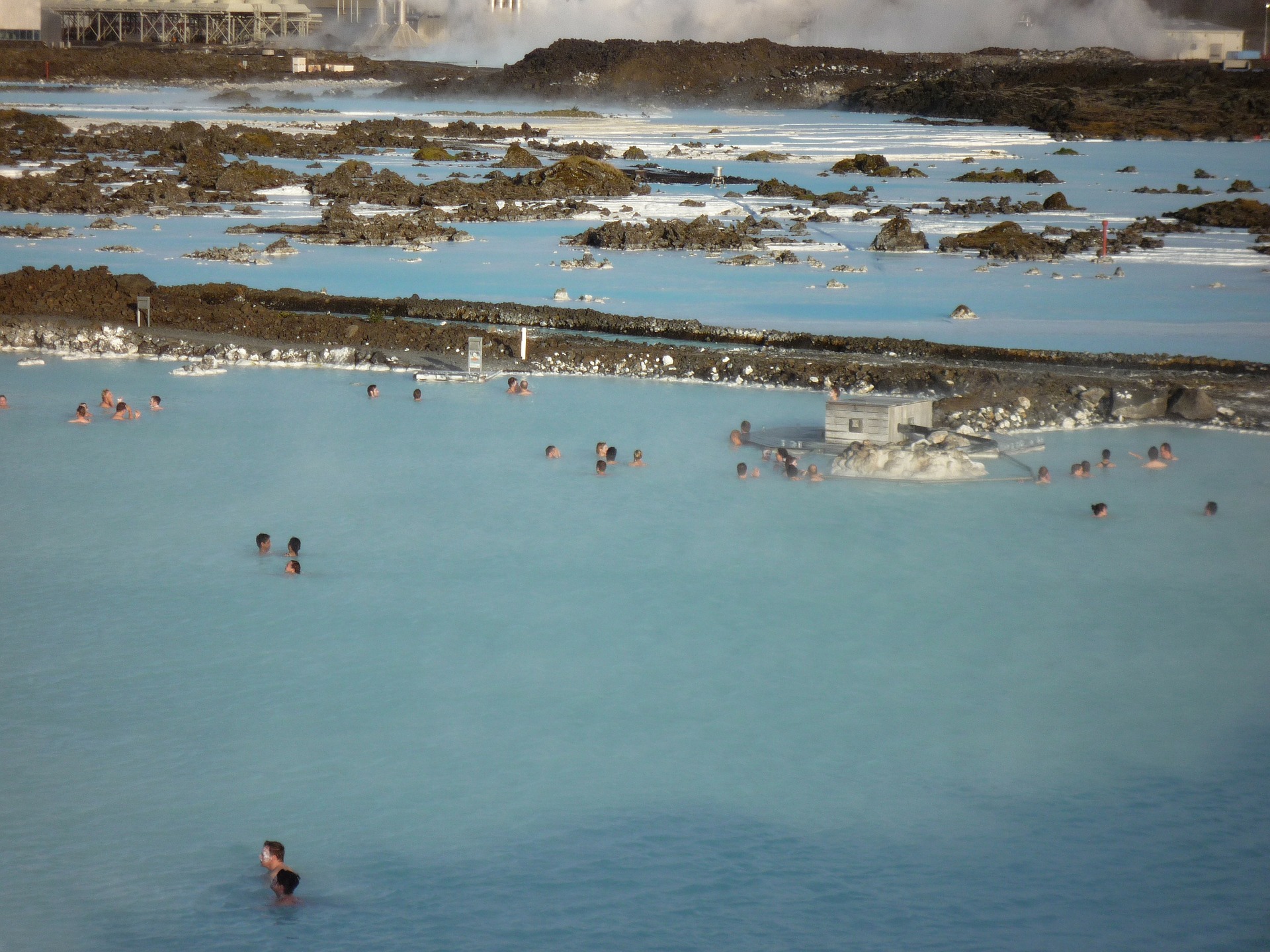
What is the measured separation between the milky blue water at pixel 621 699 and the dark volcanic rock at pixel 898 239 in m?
10.6

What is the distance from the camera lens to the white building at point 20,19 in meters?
86.0

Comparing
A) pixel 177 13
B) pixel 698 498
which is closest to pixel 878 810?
pixel 698 498

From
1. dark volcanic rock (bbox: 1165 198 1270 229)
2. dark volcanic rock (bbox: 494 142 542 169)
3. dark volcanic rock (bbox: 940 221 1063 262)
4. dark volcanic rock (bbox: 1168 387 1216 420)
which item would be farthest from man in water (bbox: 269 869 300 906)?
dark volcanic rock (bbox: 494 142 542 169)

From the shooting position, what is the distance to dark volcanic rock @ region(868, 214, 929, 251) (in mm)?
20969

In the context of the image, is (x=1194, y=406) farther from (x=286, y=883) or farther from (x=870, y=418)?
(x=286, y=883)

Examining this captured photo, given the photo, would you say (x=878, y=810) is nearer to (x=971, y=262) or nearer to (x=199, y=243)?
(x=971, y=262)

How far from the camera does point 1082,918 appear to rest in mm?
4852

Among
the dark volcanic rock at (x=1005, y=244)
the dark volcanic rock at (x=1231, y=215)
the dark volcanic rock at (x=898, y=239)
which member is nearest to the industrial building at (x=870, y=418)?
the dark volcanic rock at (x=1005, y=244)

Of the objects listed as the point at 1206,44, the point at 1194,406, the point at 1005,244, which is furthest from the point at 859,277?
the point at 1206,44

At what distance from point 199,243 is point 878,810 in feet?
57.6

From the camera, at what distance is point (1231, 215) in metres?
24.4

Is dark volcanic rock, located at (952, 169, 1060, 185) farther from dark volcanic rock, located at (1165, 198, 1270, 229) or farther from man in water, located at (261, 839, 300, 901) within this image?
man in water, located at (261, 839, 300, 901)

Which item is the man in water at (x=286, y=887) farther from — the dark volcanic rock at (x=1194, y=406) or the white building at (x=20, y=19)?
the white building at (x=20, y=19)

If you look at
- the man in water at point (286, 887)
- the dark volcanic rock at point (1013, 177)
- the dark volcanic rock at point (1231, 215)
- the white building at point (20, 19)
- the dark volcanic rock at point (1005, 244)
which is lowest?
the man in water at point (286, 887)
